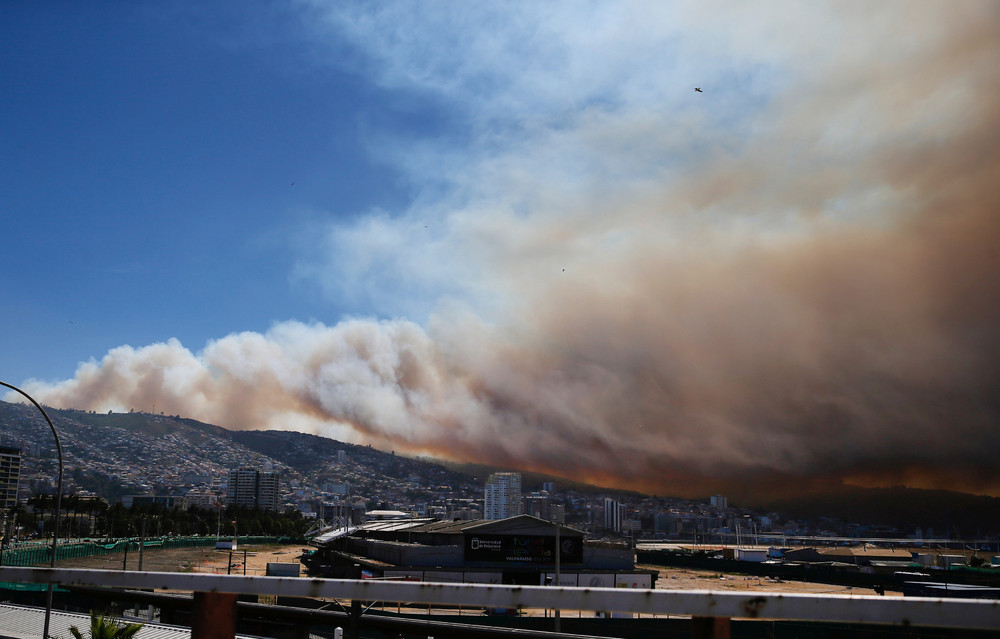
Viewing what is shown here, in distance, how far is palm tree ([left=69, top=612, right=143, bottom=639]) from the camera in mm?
11843

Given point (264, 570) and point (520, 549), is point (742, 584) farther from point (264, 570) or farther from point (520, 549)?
point (264, 570)

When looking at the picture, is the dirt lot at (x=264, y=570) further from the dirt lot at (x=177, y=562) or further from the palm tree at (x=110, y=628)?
the palm tree at (x=110, y=628)

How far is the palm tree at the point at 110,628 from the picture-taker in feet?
38.9

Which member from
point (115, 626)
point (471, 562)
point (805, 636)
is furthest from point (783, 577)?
point (115, 626)

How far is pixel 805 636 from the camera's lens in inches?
1213

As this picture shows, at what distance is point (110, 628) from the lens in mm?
12906

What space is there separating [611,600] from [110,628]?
39.6ft

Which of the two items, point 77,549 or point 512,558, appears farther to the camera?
point 77,549

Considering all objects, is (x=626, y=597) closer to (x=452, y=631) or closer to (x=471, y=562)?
(x=452, y=631)

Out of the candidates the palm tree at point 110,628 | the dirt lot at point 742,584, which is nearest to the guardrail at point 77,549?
the palm tree at point 110,628

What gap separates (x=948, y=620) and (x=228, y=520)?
206817 millimetres

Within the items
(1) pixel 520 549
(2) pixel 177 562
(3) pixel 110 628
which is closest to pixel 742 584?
(1) pixel 520 549

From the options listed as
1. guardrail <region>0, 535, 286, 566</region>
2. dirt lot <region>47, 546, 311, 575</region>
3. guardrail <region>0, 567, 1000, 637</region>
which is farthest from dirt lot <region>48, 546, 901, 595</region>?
guardrail <region>0, 567, 1000, 637</region>

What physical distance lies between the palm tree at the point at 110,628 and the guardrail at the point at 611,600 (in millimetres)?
7408
